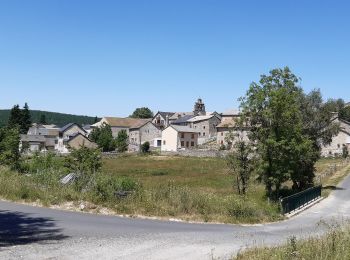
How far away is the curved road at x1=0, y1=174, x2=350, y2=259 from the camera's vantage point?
10781 mm

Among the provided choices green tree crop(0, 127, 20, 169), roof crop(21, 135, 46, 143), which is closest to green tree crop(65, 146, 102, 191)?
green tree crop(0, 127, 20, 169)

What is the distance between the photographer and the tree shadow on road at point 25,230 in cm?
1157

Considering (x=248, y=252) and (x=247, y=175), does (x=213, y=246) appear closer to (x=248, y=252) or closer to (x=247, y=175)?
(x=248, y=252)

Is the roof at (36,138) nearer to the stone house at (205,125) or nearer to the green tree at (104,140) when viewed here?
the green tree at (104,140)

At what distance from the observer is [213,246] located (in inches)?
490

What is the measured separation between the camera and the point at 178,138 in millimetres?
107688

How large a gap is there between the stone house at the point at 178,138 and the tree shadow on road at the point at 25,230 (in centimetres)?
9227

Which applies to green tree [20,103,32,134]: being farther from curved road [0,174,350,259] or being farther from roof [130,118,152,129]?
curved road [0,174,350,259]


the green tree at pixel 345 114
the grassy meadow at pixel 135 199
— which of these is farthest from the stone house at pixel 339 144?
the grassy meadow at pixel 135 199

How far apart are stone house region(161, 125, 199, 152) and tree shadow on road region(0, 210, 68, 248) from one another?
92.3m

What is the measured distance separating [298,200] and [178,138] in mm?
82726

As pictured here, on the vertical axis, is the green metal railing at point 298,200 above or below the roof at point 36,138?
below

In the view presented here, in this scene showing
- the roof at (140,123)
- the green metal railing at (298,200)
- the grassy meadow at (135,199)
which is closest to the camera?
the grassy meadow at (135,199)

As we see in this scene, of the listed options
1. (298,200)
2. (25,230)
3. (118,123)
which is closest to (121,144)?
(118,123)
